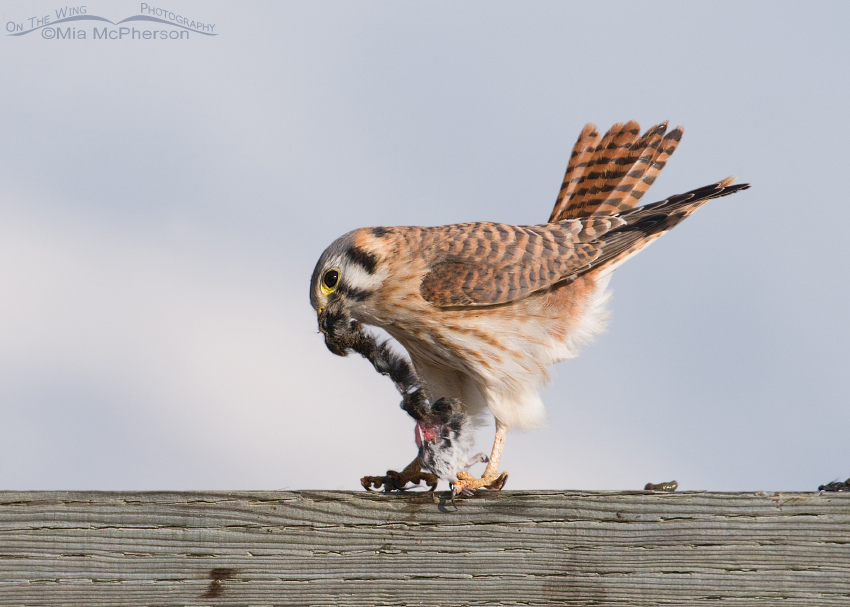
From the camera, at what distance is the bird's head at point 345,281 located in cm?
324

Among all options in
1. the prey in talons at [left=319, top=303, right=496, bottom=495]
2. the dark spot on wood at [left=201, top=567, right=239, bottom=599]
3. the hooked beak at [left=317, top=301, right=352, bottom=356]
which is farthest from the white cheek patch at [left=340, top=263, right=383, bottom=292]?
the dark spot on wood at [left=201, top=567, right=239, bottom=599]

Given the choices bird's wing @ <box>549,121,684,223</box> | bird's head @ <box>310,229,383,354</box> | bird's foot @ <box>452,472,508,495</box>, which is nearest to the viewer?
bird's foot @ <box>452,472,508,495</box>

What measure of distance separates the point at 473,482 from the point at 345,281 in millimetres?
1086

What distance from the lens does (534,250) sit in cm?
382

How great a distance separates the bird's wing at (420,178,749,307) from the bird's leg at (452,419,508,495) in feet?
1.81

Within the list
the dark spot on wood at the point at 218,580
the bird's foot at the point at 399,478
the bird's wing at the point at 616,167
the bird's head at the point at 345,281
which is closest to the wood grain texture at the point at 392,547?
the dark spot on wood at the point at 218,580

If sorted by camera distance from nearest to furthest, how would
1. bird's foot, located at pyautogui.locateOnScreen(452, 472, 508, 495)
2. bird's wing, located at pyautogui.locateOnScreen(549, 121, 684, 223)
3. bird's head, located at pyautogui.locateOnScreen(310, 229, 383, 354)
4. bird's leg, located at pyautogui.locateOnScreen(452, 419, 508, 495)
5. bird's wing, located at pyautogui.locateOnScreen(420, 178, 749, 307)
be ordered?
bird's foot, located at pyautogui.locateOnScreen(452, 472, 508, 495), bird's leg, located at pyautogui.locateOnScreen(452, 419, 508, 495), bird's head, located at pyautogui.locateOnScreen(310, 229, 383, 354), bird's wing, located at pyautogui.locateOnScreen(420, 178, 749, 307), bird's wing, located at pyautogui.locateOnScreen(549, 121, 684, 223)

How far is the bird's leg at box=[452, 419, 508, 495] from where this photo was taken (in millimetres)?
2473

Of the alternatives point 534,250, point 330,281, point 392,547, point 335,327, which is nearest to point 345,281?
point 330,281

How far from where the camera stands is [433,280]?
11.1 feet

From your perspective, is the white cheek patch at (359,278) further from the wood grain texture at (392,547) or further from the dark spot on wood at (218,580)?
the dark spot on wood at (218,580)

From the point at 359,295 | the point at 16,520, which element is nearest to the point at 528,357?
the point at 359,295

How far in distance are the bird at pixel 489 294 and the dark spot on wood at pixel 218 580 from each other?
0.75m

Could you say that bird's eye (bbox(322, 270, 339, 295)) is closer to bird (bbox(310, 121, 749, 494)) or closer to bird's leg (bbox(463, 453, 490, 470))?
bird (bbox(310, 121, 749, 494))
